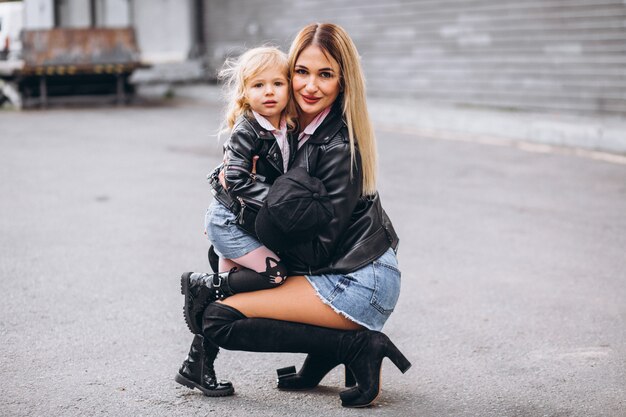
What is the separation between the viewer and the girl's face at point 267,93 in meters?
3.80

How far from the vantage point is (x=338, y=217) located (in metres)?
3.74

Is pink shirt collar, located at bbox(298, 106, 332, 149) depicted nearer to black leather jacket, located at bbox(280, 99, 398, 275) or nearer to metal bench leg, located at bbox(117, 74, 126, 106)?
black leather jacket, located at bbox(280, 99, 398, 275)

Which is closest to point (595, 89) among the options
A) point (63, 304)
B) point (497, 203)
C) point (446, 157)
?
point (446, 157)

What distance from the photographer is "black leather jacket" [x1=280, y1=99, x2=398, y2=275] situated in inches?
148

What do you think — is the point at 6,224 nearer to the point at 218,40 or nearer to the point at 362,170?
the point at 362,170

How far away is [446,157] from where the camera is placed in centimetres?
1128

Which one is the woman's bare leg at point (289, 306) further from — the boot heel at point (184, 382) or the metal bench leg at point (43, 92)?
the metal bench leg at point (43, 92)

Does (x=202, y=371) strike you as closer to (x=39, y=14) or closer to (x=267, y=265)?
(x=267, y=265)

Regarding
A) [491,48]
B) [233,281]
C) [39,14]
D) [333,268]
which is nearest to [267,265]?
[233,281]

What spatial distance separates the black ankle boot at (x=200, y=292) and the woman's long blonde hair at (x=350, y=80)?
0.73 metres

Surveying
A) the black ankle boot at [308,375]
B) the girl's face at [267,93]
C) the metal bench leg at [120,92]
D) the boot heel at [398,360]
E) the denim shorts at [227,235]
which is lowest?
the metal bench leg at [120,92]

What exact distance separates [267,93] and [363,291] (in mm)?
921

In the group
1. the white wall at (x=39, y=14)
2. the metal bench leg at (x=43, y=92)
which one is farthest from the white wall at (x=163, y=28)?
the metal bench leg at (x=43, y=92)

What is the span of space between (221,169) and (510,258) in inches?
134
